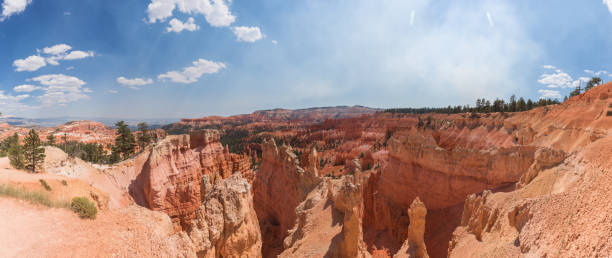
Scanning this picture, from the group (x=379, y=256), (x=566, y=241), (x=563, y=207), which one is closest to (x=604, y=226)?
(x=566, y=241)

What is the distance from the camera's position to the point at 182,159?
22047 millimetres

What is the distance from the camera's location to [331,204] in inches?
503

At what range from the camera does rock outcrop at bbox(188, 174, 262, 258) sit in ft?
29.1

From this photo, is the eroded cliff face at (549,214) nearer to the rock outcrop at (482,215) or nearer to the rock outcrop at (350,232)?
the rock outcrop at (482,215)

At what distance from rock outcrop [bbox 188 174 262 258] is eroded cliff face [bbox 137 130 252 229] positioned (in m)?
6.71

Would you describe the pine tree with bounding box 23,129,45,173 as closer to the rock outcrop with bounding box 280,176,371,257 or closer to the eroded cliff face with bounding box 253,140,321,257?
the eroded cliff face with bounding box 253,140,321,257

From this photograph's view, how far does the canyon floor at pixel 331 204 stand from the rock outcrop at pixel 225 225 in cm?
5

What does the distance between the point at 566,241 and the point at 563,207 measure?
2153mm

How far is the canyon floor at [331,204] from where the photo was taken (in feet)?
20.7

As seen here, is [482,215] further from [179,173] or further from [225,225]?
[179,173]

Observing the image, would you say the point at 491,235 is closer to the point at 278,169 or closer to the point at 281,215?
the point at 281,215

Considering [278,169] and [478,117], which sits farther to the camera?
[478,117]

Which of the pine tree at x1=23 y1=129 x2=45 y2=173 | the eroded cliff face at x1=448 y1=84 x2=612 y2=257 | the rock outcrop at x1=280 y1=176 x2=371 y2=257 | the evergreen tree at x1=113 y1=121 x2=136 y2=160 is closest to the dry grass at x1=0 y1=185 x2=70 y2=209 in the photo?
the rock outcrop at x1=280 y1=176 x2=371 y2=257

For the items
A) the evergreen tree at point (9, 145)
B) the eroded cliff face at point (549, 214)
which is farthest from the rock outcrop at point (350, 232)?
the evergreen tree at point (9, 145)
